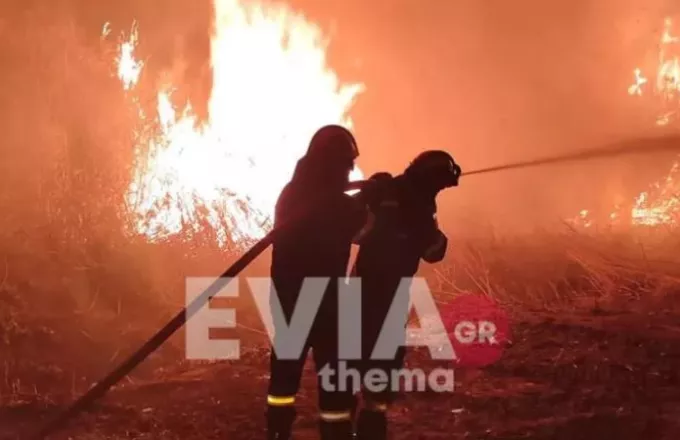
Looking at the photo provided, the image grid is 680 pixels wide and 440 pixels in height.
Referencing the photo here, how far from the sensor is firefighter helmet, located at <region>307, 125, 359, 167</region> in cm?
421

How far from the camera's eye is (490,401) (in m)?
5.78

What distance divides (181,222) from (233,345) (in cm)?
287

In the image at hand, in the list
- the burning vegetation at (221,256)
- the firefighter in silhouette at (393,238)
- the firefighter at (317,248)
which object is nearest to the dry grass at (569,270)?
the burning vegetation at (221,256)

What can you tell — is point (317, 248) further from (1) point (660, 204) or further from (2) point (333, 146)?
(1) point (660, 204)

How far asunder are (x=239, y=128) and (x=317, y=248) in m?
7.87

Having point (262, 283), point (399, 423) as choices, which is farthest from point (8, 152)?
point (399, 423)

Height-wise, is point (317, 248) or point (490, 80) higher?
point (490, 80)

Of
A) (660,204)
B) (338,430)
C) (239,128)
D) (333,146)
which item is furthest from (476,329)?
(660,204)

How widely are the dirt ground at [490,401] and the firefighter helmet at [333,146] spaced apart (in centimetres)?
209

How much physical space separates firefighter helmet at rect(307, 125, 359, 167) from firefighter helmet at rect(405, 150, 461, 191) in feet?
1.54

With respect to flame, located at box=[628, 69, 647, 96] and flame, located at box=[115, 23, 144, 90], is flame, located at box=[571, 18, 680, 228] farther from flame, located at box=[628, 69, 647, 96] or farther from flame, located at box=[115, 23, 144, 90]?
flame, located at box=[115, 23, 144, 90]

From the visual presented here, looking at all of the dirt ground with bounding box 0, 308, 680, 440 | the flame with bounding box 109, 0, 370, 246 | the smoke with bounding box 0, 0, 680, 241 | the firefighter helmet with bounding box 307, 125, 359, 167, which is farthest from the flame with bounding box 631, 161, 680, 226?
the firefighter helmet with bounding box 307, 125, 359, 167

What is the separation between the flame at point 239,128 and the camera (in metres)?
10.1

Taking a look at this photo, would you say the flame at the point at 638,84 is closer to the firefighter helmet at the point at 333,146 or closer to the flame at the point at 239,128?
the flame at the point at 239,128
